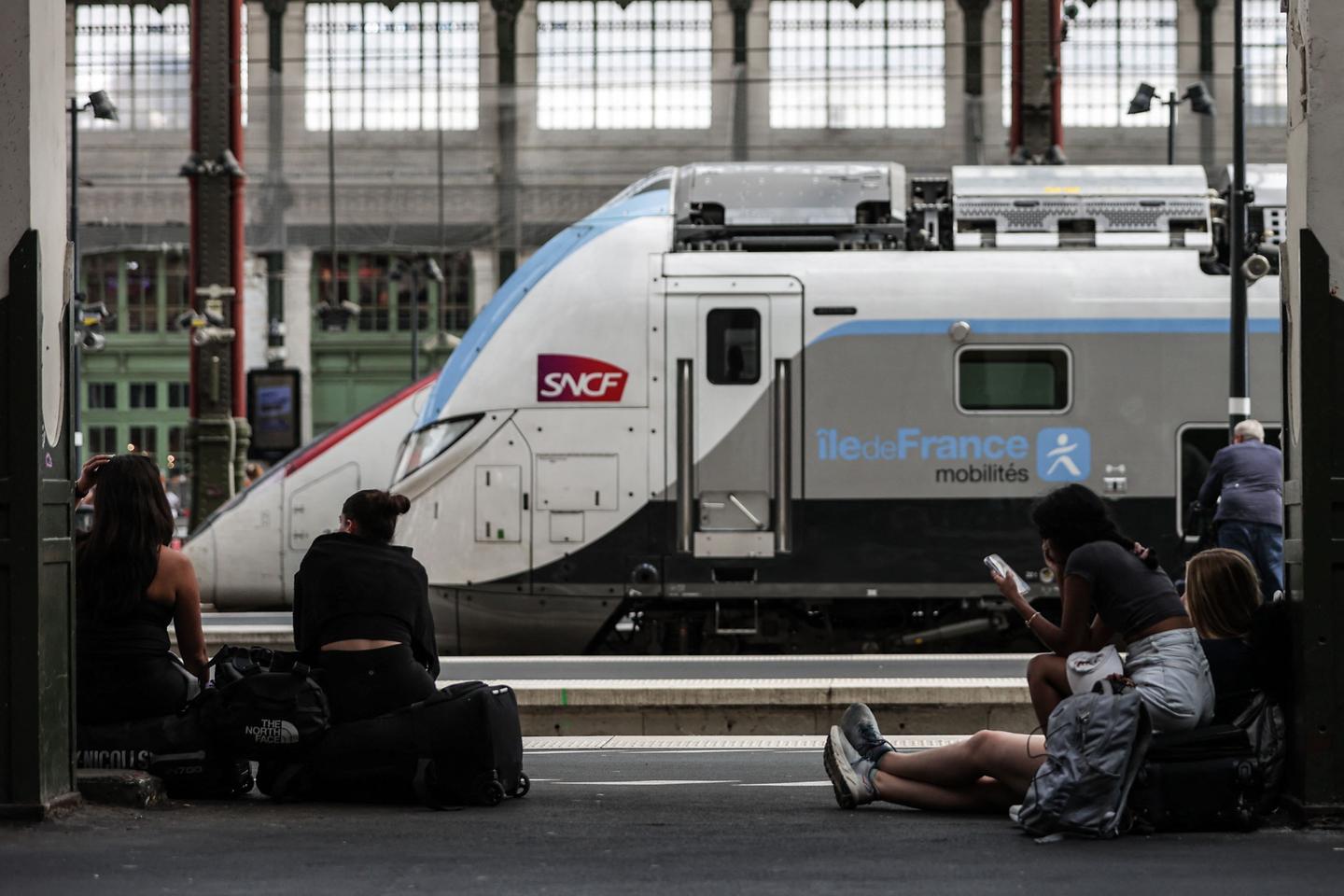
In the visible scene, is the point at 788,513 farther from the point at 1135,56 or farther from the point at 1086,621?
the point at 1135,56

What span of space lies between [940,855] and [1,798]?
3029 mm

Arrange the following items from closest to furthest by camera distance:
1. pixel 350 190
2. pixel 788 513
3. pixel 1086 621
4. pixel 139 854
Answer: pixel 139 854 → pixel 1086 621 → pixel 788 513 → pixel 350 190

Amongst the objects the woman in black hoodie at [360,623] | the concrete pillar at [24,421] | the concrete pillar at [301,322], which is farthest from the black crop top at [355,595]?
the concrete pillar at [301,322]

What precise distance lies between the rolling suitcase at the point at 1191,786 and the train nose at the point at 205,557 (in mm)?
13563

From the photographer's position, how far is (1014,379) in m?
15.7

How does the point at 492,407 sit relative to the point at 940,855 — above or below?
above

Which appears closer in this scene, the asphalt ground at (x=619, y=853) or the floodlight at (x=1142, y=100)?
the asphalt ground at (x=619, y=853)

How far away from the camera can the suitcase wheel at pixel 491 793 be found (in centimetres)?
776

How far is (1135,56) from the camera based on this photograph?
55.2 m

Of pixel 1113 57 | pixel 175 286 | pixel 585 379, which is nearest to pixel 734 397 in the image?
pixel 585 379

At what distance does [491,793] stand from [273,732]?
0.82 meters

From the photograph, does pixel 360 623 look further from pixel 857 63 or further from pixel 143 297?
pixel 143 297

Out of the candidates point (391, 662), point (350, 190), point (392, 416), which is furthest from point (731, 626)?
point (350, 190)

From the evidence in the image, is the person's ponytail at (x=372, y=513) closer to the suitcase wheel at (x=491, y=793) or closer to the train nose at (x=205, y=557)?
the suitcase wheel at (x=491, y=793)
